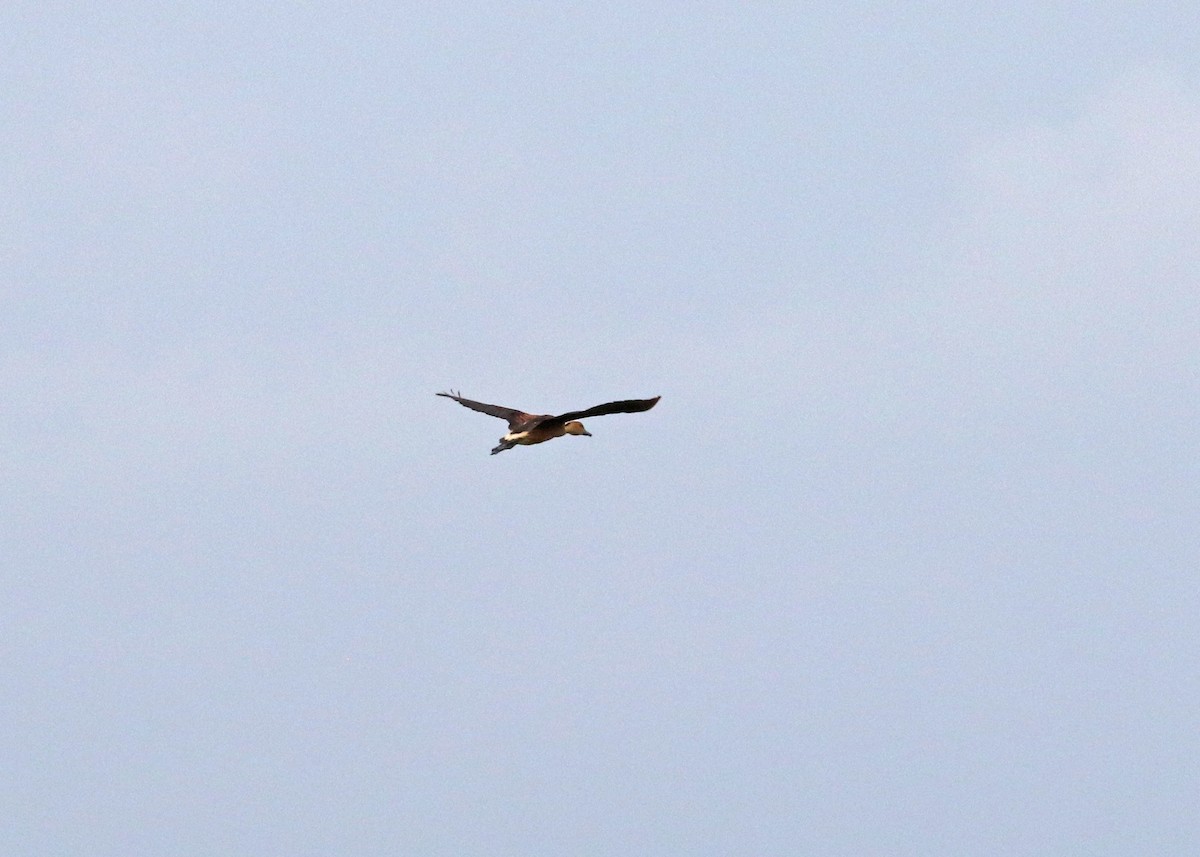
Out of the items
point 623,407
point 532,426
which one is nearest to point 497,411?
point 532,426

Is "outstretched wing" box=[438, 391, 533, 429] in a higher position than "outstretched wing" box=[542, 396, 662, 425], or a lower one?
higher

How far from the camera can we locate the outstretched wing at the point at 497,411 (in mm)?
48812

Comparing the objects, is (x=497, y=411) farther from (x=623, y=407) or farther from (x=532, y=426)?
(x=623, y=407)

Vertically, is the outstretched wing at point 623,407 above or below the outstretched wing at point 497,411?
below

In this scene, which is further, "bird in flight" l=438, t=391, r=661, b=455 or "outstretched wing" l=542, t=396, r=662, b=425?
"bird in flight" l=438, t=391, r=661, b=455

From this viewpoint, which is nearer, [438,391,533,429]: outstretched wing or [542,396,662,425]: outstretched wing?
[542,396,662,425]: outstretched wing

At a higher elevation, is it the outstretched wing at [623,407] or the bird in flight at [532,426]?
the bird in flight at [532,426]

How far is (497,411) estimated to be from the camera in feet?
165

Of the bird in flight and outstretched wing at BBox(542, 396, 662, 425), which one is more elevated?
the bird in flight

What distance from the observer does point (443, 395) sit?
51.3 m

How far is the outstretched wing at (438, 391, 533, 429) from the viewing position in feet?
160

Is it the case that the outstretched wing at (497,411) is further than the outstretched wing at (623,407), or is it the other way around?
the outstretched wing at (497,411)

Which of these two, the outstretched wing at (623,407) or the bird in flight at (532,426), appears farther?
the bird in flight at (532,426)

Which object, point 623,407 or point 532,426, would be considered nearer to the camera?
point 623,407
